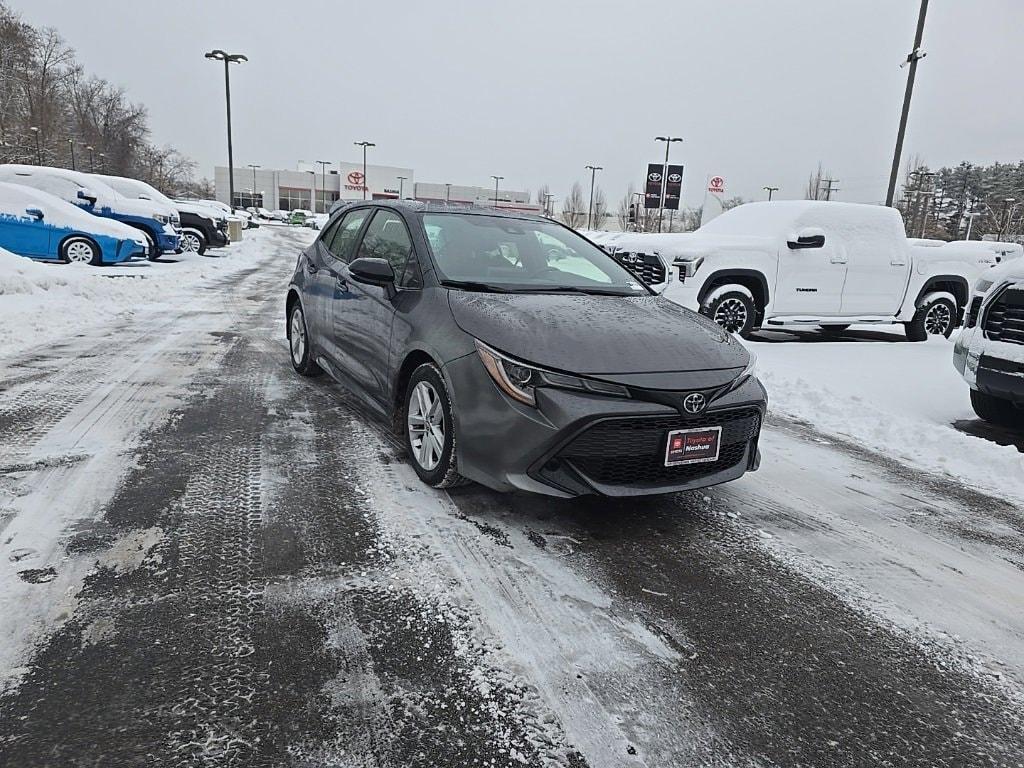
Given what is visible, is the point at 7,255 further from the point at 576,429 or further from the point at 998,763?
the point at 998,763

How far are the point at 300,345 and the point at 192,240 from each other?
17.4m

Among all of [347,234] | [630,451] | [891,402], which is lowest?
[891,402]

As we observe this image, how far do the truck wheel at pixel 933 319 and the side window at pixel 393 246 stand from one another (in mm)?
9124

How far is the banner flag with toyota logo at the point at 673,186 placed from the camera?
34.9 m

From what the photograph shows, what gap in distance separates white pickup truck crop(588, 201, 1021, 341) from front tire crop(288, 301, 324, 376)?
4.62m

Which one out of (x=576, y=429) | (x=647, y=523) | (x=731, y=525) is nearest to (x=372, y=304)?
(x=576, y=429)

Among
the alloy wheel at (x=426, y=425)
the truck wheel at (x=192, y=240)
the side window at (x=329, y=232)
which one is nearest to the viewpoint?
the alloy wheel at (x=426, y=425)

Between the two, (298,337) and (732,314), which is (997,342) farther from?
(298,337)

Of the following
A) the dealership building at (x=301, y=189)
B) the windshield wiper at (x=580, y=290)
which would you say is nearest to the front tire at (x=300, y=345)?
the windshield wiper at (x=580, y=290)

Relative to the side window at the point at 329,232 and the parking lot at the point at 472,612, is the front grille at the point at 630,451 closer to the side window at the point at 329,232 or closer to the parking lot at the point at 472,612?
the parking lot at the point at 472,612

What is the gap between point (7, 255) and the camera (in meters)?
9.72

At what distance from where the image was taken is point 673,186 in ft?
115

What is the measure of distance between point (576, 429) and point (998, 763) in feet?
5.73

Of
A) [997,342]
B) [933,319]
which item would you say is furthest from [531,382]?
[933,319]
